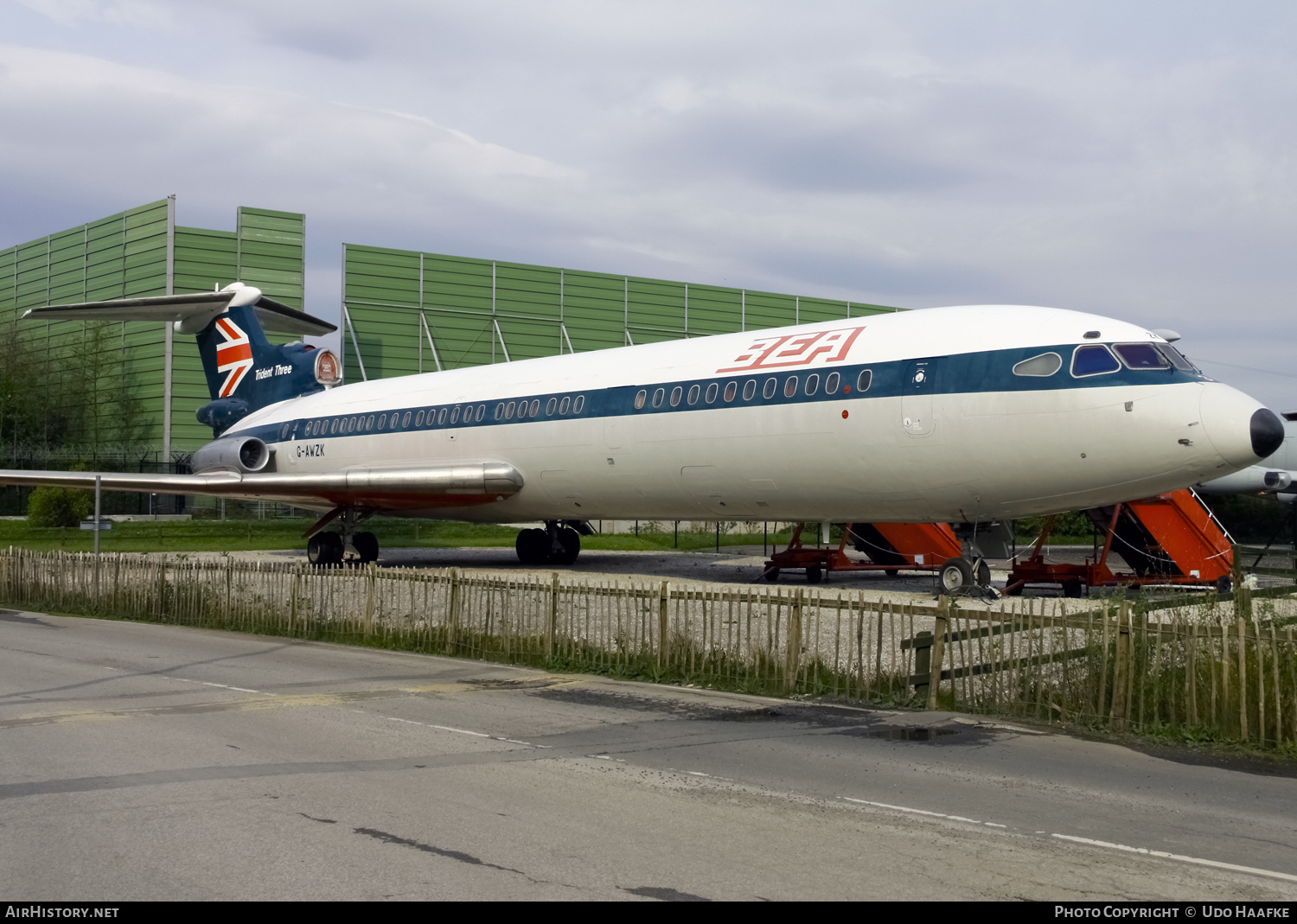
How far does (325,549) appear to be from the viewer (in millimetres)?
31859

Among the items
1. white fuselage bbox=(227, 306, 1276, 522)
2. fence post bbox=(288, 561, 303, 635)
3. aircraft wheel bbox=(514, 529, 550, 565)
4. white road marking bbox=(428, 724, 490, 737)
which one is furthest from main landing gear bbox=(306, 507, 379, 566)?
white road marking bbox=(428, 724, 490, 737)

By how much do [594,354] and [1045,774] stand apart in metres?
18.5

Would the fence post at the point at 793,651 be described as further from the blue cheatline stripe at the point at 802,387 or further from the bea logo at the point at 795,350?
the bea logo at the point at 795,350

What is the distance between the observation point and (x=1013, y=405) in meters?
17.9

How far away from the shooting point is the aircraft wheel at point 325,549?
1252 inches

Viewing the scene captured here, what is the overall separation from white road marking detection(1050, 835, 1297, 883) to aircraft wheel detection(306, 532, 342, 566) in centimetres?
2690

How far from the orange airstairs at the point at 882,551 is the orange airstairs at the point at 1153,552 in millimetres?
2756

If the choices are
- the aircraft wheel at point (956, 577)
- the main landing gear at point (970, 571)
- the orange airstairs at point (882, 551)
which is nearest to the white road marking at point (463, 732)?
the main landing gear at point (970, 571)

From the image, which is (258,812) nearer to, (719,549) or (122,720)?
(122,720)

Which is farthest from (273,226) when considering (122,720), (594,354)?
(122,720)

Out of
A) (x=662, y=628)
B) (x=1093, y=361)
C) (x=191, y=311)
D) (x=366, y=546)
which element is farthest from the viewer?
(x=191, y=311)

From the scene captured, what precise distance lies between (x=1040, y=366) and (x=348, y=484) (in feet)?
57.4

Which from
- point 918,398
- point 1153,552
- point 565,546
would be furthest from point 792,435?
point 565,546

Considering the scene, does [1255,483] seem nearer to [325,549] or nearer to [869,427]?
[869,427]
